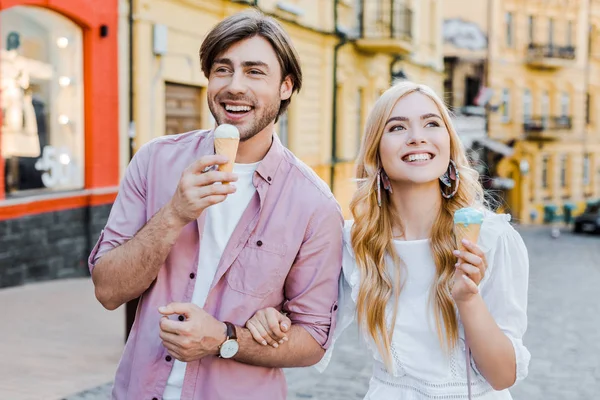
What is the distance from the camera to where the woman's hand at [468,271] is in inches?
86.9

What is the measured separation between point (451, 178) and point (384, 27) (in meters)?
19.1

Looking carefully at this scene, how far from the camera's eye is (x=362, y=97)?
21844 millimetres

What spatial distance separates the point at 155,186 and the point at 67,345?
188 inches

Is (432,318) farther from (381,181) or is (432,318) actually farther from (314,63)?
(314,63)

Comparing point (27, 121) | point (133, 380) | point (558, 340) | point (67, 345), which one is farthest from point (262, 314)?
point (27, 121)

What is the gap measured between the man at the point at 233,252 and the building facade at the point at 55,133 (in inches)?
277

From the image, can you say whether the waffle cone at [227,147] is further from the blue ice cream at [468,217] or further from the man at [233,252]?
the blue ice cream at [468,217]

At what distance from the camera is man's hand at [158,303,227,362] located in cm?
216

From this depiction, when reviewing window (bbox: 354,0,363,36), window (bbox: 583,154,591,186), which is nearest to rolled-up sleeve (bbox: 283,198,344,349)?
window (bbox: 354,0,363,36)

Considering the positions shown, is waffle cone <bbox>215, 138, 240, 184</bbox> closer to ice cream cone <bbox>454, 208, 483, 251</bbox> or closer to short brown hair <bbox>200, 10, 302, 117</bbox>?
short brown hair <bbox>200, 10, 302, 117</bbox>

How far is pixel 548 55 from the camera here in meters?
39.2

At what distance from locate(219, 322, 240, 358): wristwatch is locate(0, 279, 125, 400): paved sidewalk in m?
3.50

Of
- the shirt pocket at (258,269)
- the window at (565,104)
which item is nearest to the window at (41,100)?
the shirt pocket at (258,269)

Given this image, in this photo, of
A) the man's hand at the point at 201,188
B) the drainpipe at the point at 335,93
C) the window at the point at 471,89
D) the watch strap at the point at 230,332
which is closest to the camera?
the man's hand at the point at 201,188
